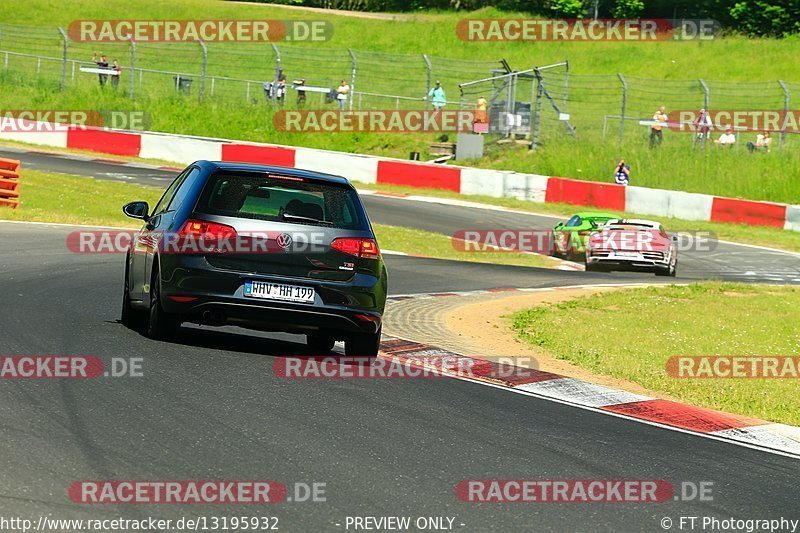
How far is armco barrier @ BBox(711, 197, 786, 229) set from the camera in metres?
31.7

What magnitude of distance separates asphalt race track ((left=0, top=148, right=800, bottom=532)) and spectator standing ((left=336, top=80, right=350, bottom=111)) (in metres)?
29.4

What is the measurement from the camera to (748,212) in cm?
3200

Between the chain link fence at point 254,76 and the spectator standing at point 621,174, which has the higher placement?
the chain link fence at point 254,76

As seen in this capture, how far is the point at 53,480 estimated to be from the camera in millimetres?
5789

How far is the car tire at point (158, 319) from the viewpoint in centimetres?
985

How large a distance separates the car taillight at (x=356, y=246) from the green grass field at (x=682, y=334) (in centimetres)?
256

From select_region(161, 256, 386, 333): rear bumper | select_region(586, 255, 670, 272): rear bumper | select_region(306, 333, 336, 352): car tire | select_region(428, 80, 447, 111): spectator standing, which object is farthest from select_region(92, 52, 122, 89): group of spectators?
select_region(161, 256, 386, 333): rear bumper

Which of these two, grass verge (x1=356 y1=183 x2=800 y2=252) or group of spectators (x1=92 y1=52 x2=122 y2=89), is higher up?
group of spectators (x1=92 y1=52 x2=122 y2=89)

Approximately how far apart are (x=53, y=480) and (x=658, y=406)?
484cm

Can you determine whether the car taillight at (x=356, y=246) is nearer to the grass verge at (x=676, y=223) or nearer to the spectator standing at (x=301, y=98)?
the grass verge at (x=676, y=223)
